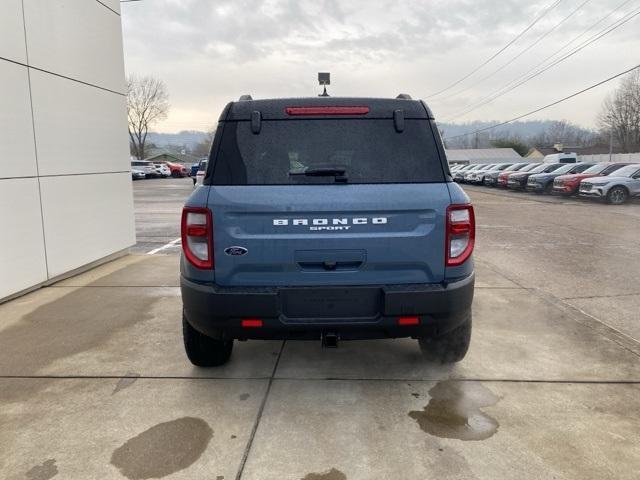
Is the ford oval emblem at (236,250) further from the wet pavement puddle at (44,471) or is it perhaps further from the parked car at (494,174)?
the parked car at (494,174)

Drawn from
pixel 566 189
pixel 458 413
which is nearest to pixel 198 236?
pixel 458 413

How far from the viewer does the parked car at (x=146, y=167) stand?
42844 millimetres

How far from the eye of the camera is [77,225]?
7.18 metres

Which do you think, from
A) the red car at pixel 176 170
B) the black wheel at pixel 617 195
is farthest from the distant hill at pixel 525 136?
the black wheel at pixel 617 195

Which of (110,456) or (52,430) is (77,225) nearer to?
(52,430)

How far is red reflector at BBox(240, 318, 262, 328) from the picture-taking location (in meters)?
3.09

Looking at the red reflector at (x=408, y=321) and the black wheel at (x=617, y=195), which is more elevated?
the red reflector at (x=408, y=321)

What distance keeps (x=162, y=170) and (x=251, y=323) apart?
1797 inches

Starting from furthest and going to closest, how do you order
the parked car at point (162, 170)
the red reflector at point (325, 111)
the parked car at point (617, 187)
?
1. the parked car at point (162, 170)
2. the parked car at point (617, 187)
3. the red reflector at point (325, 111)

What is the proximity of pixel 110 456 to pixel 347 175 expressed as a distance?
218cm

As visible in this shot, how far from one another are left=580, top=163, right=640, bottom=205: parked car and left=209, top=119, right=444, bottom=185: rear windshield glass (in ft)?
63.6

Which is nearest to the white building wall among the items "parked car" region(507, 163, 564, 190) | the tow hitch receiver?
the tow hitch receiver

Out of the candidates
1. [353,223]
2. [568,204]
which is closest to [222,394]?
[353,223]

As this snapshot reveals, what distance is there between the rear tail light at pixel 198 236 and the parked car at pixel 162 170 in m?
44.8
